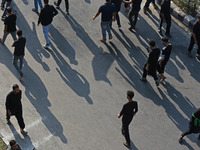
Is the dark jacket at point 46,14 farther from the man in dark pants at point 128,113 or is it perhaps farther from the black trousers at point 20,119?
the man in dark pants at point 128,113

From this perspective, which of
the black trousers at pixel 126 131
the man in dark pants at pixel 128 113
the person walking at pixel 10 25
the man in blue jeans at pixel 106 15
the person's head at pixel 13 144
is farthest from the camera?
the man in blue jeans at pixel 106 15

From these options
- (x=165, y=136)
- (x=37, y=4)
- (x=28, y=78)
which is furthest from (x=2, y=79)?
(x=165, y=136)

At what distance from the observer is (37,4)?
1380cm

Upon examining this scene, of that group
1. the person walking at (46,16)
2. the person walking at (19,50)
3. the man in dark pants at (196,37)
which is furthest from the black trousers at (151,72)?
the person walking at (19,50)

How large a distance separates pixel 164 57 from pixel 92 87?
239cm

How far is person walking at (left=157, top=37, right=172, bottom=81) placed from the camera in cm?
1077

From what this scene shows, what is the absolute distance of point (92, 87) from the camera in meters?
11.3

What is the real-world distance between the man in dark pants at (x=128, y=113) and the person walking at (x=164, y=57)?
101 inches

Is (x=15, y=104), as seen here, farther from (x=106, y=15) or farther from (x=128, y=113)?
(x=106, y=15)

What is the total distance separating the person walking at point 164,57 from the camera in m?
10.8

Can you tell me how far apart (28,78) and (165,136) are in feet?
14.9

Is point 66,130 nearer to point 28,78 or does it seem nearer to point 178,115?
point 28,78

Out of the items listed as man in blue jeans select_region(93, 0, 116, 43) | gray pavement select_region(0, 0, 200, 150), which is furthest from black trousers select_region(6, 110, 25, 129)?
man in blue jeans select_region(93, 0, 116, 43)

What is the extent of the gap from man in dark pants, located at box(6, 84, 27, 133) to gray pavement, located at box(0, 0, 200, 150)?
0.53 m
